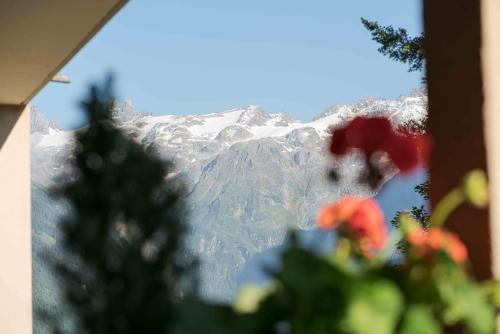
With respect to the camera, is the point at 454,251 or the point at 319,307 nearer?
the point at 319,307

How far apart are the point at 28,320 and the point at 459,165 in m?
5.40

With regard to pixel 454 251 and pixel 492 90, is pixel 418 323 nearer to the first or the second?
pixel 454 251

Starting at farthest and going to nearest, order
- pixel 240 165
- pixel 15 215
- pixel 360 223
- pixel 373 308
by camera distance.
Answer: pixel 240 165 < pixel 15 215 < pixel 360 223 < pixel 373 308

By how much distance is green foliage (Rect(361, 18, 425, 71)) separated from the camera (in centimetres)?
862

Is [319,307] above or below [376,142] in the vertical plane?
below

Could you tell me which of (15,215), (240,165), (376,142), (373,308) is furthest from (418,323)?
(240,165)

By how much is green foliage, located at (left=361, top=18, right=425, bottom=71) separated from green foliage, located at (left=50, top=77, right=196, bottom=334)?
302 inches

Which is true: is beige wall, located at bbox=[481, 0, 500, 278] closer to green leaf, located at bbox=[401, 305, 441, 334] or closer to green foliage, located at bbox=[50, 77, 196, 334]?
green leaf, located at bbox=[401, 305, 441, 334]

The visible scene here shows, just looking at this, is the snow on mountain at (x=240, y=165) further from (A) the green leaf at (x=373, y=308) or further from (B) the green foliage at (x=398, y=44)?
(A) the green leaf at (x=373, y=308)

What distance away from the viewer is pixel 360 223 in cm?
132

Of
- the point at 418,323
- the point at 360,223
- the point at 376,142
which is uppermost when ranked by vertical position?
the point at 376,142

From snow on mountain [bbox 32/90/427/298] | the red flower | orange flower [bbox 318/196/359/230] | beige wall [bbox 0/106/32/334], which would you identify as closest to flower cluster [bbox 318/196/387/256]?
orange flower [bbox 318/196/359/230]

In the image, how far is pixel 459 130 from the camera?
172 centimetres

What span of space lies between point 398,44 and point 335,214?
7.73 metres
